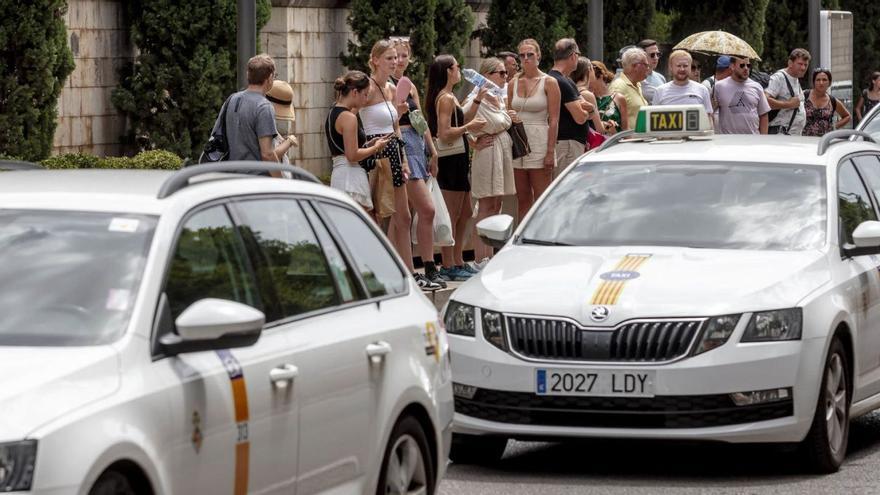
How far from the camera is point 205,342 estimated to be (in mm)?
5773

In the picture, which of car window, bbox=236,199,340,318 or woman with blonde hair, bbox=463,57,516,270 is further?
Result: woman with blonde hair, bbox=463,57,516,270

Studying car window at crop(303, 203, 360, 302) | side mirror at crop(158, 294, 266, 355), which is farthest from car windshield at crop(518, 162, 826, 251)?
side mirror at crop(158, 294, 266, 355)

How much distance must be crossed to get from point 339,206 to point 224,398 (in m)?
1.53

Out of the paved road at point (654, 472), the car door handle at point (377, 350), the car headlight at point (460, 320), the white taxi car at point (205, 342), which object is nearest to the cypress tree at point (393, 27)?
the paved road at point (654, 472)

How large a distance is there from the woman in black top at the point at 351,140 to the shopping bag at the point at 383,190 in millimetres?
169

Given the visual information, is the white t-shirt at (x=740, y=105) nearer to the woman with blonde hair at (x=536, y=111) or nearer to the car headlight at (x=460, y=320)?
the woman with blonde hair at (x=536, y=111)

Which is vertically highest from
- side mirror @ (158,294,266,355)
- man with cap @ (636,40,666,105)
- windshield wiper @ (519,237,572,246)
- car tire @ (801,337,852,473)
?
man with cap @ (636,40,666,105)

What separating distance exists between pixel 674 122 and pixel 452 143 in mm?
4854

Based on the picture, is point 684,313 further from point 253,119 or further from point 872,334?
point 253,119

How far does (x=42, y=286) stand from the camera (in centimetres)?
591

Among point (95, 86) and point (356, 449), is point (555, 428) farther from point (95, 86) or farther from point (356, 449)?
point (95, 86)

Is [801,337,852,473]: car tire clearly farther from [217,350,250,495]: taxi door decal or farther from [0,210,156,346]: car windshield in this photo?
[0,210,156,346]: car windshield

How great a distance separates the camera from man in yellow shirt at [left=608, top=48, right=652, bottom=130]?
17.8 meters

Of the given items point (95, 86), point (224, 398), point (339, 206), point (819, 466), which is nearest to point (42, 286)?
point (224, 398)
